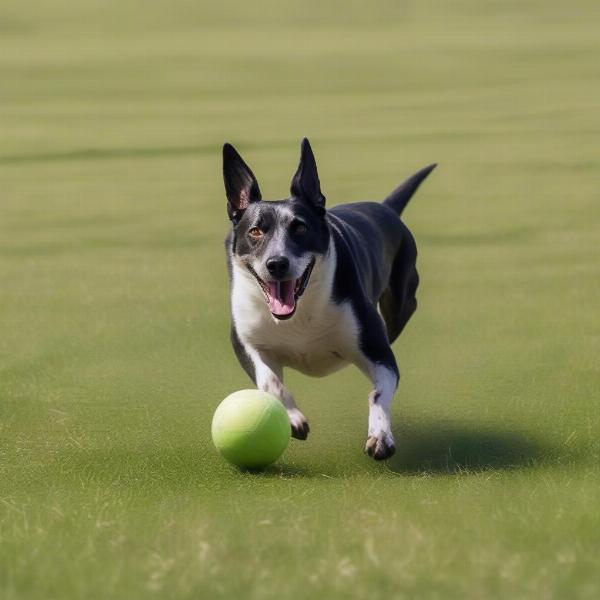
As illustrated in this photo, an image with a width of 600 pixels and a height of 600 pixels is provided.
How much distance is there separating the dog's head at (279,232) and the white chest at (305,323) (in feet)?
0.29

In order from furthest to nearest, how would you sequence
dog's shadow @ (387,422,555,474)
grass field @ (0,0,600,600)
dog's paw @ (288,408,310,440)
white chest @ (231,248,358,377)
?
1. white chest @ (231,248,358,377)
2. dog's paw @ (288,408,310,440)
3. dog's shadow @ (387,422,555,474)
4. grass field @ (0,0,600,600)

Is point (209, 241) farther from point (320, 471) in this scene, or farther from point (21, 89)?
point (21, 89)

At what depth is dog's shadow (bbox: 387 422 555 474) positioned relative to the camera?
4.77m

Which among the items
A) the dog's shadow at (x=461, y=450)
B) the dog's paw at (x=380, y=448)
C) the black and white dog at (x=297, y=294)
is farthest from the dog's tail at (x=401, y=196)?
the dog's paw at (x=380, y=448)

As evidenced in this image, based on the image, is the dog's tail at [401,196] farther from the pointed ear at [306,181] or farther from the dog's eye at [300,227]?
the dog's eye at [300,227]

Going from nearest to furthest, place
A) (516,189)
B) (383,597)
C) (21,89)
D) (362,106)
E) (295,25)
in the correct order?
(383,597) → (516,189) → (362,106) → (21,89) → (295,25)

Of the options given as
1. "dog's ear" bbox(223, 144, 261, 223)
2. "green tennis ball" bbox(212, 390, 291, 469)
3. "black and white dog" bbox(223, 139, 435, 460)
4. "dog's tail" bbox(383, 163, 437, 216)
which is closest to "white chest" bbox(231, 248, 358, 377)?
"black and white dog" bbox(223, 139, 435, 460)

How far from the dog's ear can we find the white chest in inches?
10.3

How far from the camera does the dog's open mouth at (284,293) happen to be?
5.02 m

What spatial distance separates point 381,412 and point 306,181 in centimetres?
102

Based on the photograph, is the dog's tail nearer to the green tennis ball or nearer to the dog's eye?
the dog's eye

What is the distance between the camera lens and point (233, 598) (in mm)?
3164

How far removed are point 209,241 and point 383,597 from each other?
7.56 meters

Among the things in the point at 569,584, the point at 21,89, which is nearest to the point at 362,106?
the point at 21,89
